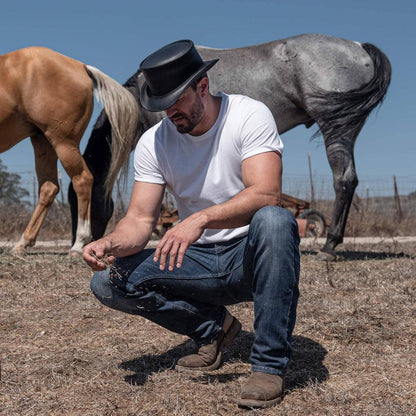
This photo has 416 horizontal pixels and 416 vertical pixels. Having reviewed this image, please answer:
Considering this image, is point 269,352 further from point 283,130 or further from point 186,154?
point 283,130

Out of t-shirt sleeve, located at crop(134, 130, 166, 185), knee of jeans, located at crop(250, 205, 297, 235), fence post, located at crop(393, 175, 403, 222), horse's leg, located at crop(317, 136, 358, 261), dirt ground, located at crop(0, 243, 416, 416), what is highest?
t-shirt sleeve, located at crop(134, 130, 166, 185)

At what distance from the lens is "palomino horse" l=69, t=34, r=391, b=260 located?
5.91m

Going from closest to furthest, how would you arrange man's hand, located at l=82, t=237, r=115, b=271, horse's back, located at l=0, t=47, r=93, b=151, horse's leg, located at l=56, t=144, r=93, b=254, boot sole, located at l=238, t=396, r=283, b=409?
boot sole, located at l=238, t=396, r=283, b=409
man's hand, located at l=82, t=237, r=115, b=271
horse's back, located at l=0, t=47, r=93, b=151
horse's leg, located at l=56, t=144, r=93, b=254

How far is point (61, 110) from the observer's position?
6.13 meters

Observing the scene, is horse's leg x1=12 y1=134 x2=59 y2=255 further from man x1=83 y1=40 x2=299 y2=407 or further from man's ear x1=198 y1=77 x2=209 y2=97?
man's ear x1=198 y1=77 x2=209 y2=97

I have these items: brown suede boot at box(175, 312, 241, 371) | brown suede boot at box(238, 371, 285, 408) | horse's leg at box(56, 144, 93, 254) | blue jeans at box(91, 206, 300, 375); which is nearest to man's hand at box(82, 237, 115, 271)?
blue jeans at box(91, 206, 300, 375)

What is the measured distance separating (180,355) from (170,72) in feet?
4.72

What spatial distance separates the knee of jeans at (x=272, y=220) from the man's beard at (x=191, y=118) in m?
0.52

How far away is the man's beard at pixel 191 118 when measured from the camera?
100 inches

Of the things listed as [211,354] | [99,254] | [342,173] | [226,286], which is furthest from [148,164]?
[342,173]

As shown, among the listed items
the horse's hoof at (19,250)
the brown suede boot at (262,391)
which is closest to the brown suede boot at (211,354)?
the brown suede boot at (262,391)

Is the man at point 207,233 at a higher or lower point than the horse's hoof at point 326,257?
higher

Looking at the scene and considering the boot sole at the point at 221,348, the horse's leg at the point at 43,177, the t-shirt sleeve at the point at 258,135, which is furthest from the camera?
the horse's leg at the point at 43,177

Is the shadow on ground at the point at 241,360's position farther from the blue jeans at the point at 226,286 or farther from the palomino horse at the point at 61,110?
the palomino horse at the point at 61,110
